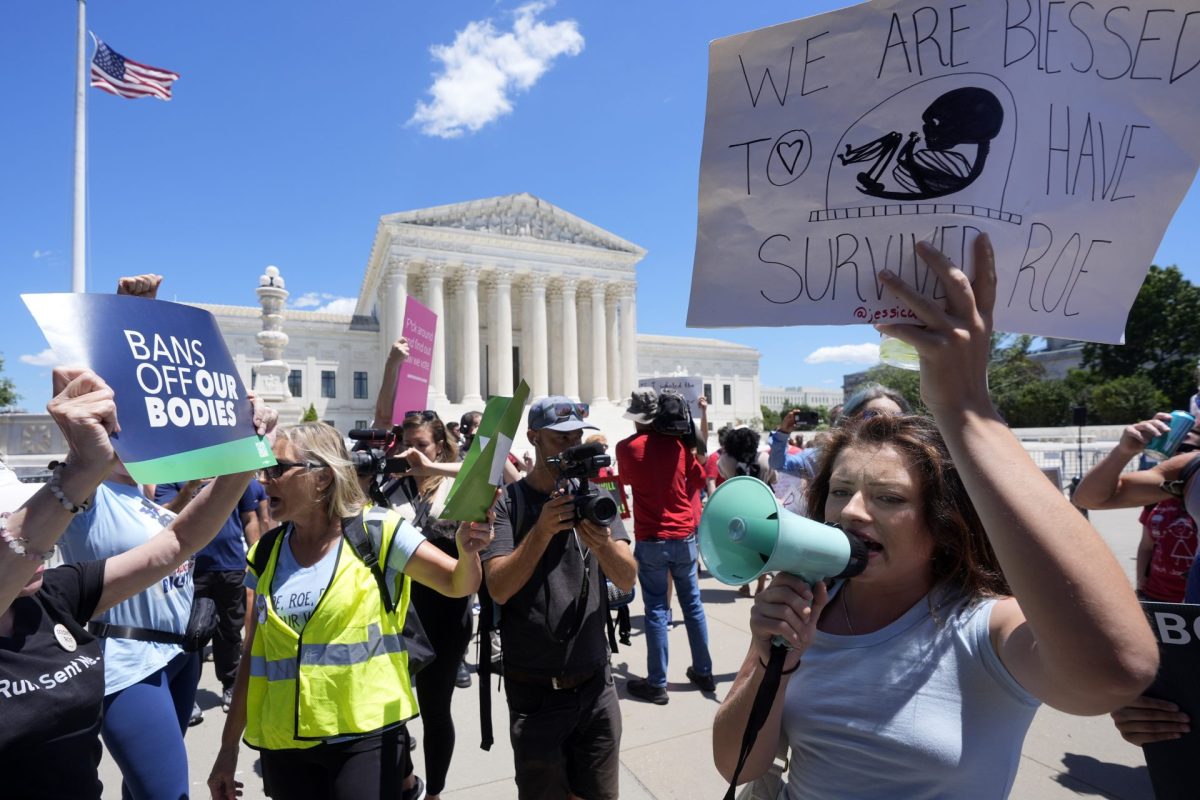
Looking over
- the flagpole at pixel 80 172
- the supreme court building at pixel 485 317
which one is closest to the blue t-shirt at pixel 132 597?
the flagpole at pixel 80 172

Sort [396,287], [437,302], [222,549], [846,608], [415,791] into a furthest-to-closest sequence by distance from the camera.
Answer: [437,302]
[396,287]
[222,549]
[415,791]
[846,608]

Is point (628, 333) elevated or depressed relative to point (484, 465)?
elevated

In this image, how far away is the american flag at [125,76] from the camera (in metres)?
13.1

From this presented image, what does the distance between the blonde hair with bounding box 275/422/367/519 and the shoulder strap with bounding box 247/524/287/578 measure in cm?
24

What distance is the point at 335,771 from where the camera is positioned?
224 cm

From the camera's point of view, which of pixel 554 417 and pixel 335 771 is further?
pixel 554 417

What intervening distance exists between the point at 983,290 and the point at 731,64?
74 cm

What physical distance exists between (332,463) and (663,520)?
292 cm

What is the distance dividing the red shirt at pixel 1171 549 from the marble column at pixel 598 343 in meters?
46.5

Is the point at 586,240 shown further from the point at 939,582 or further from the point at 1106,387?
the point at 939,582

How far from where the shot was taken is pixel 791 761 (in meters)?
1.51

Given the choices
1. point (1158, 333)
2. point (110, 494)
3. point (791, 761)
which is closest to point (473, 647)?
point (110, 494)

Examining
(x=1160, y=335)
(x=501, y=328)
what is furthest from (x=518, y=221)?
(x=1160, y=335)

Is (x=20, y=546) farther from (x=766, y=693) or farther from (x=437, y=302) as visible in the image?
(x=437, y=302)
